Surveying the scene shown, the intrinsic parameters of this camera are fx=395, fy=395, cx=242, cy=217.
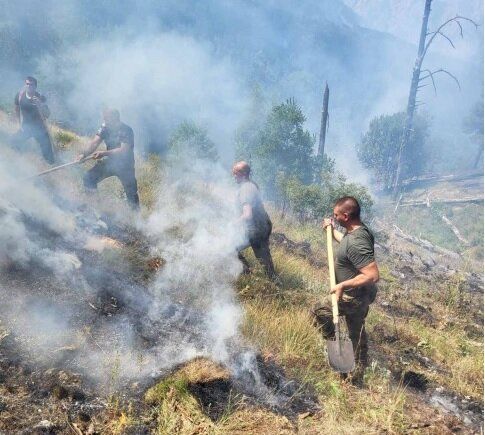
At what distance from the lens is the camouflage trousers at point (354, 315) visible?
3.65 meters

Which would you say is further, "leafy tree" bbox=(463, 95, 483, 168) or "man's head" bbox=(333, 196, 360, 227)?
"leafy tree" bbox=(463, 95, 483, 168)

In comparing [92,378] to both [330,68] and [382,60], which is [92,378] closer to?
[330,68]

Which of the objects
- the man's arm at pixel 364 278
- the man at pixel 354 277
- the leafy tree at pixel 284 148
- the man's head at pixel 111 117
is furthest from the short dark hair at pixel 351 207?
the leafy tree at pixel 284 148

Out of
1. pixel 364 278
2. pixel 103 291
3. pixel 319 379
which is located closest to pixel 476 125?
pixel 364 278

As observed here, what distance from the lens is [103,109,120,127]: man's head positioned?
5.55 m

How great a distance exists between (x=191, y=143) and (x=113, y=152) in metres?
11.7

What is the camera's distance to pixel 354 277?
11.8ft

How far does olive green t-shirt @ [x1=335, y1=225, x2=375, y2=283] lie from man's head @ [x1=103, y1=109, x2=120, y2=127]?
3699 mm

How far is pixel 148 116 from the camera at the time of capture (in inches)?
1019

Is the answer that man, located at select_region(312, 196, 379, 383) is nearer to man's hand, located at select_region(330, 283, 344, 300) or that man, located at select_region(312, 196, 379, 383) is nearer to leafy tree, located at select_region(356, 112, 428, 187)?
man's hand, located at select_region(330, 283, 344, 300)

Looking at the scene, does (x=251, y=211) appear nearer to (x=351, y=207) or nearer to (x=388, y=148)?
(x=351, y=207)

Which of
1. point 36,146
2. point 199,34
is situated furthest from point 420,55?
point 199,34

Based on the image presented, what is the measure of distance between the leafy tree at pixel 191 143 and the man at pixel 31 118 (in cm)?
954

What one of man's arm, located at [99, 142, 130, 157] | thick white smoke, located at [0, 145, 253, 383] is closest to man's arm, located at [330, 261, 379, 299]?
thick white smoke, located at [0, 145, 253, 383]
